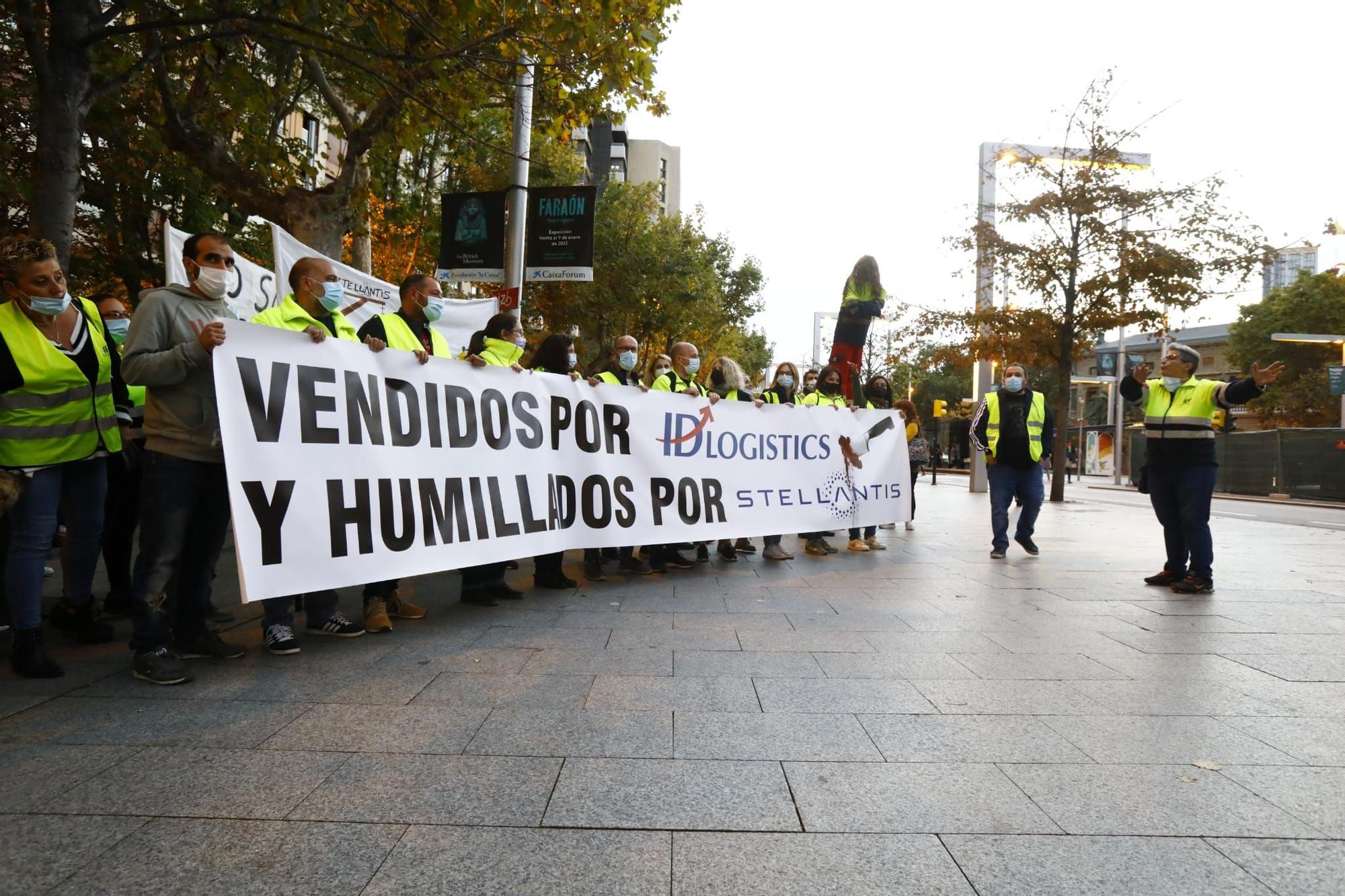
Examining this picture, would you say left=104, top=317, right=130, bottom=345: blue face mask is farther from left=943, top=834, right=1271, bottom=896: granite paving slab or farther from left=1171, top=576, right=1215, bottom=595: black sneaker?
left=1171, top=576, right=1215, bottom=595: black sneaker

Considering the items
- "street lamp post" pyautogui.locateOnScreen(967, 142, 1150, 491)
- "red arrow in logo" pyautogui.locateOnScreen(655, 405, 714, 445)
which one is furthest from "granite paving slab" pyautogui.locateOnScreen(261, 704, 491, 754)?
"street lamp post" pyautogui.locateOnScreen(967, 142, 1150, 491)

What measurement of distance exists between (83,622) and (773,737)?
11.8 ft

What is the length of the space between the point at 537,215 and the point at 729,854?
1078cm

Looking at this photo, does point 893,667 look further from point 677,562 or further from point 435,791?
point 677,562

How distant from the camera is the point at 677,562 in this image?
7812mm

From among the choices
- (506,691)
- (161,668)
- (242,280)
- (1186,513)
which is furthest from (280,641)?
(1186,513)

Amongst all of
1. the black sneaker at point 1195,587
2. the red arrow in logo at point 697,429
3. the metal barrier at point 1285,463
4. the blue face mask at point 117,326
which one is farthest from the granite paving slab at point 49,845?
the metal barrier at point 1285,463

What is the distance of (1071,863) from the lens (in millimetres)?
2271

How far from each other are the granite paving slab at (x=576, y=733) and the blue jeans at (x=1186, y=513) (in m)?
5.07

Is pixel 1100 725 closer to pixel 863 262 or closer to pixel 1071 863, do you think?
pixel 1071 863

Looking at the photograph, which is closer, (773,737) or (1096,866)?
(1096,866)

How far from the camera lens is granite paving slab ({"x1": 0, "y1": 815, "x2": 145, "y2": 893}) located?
212cm

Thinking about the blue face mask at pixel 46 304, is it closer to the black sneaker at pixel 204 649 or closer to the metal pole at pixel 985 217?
the black sneaker at pixel 204 649

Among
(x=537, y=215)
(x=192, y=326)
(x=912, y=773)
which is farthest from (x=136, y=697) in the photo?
(x=537, y=215)
